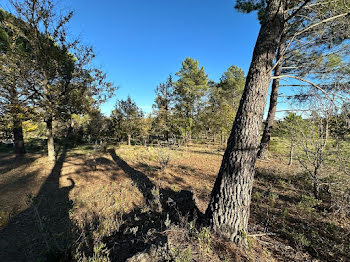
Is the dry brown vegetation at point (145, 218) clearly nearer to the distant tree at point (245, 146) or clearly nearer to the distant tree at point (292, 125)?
the distant tree at point (245, 146)

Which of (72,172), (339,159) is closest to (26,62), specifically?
(72,172)

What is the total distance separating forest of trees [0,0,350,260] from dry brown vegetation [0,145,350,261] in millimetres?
452

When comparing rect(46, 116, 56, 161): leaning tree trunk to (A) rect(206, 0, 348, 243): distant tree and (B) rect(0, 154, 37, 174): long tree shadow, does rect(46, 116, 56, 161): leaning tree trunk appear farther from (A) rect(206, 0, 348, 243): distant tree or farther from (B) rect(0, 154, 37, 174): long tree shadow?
(A) rect(206, 0, 348, 243): distant tree

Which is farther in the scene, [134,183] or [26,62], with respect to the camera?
[26,62]

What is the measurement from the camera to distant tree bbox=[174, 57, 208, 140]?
13288 millimetres

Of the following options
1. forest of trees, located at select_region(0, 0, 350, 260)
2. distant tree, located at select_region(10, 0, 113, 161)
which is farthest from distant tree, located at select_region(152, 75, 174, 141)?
distant tree, located at select_region(10, 0, 113, 161)

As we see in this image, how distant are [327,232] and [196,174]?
3.78 meters

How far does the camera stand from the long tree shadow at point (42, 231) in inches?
85.6

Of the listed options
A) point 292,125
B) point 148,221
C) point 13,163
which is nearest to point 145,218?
point 148,221

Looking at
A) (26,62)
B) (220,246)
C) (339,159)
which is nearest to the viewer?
(220,246)

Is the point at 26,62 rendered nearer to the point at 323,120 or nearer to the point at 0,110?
the point at 0,110

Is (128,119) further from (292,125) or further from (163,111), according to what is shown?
(292,125)

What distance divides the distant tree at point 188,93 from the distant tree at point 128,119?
145 inches

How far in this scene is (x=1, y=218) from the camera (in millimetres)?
3150
